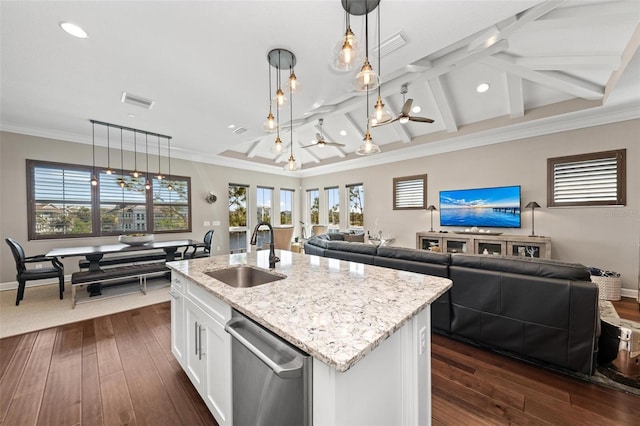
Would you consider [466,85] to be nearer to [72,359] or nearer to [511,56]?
[511,56]

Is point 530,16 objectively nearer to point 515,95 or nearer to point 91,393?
point 515,95

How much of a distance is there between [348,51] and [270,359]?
66.8 inches

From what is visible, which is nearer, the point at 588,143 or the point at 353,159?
the point at 588,143

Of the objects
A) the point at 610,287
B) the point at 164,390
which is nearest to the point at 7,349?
the point at 164,390

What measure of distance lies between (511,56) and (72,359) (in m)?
6.36

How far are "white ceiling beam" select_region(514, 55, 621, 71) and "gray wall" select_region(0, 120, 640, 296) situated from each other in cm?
147

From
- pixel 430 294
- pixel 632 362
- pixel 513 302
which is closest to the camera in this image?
pixel 430 294

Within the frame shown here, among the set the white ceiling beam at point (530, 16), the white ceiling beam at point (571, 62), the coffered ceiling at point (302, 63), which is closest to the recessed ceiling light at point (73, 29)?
the coffered ceiling at point (302, 63)

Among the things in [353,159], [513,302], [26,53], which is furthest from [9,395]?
[353,159]

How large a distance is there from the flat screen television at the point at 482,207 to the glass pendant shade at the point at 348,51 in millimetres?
4750

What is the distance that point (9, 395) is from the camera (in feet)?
5.96

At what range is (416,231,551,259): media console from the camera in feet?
13.8

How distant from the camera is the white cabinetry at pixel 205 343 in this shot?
136 cm

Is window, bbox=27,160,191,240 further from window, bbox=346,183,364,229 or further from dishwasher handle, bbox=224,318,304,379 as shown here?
dishwasher handle, bbox=224,318,304,379
